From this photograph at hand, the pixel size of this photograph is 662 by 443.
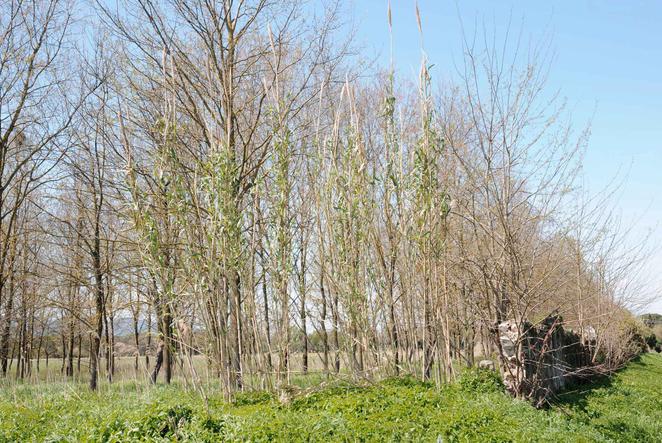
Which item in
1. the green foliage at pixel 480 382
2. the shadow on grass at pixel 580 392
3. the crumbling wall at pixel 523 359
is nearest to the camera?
the green foliage at pixel 480 382

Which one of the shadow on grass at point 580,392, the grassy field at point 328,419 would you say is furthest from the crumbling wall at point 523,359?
the shadow on grass at point 580,392

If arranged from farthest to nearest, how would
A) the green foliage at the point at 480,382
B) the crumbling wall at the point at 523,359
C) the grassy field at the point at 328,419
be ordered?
the crumbling wall at the point at 523,359, the green foliage at the point at 480,382, the grassy field at the point at 328,419

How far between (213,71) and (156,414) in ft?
20.8

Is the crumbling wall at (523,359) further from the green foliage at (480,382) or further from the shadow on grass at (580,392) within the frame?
the shadow on grass at (580,392)

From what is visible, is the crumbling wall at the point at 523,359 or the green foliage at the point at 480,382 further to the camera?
the crumbling wall at the point at 523,359

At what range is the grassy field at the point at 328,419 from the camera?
4238 mm

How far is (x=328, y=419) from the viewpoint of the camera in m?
4.45

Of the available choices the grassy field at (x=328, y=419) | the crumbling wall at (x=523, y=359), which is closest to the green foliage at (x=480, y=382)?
the grassy field at (x=328, y=419)

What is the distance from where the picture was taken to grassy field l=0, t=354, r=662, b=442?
13.9 feet

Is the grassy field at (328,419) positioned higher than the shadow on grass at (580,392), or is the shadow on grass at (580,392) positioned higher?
the grassy field at (328,419)

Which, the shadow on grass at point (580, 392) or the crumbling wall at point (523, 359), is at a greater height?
the crumbling wall at point (523, 359)

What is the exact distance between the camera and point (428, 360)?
23.7 ft

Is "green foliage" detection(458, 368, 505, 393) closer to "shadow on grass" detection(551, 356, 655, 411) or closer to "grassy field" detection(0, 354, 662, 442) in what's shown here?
"grassy field" detection(0, 354, 662, 442)

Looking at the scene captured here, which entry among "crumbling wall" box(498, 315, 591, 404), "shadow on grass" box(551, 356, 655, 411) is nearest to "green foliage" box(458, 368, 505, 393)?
"crumbling wall" box(498, 315, 591, 404)
